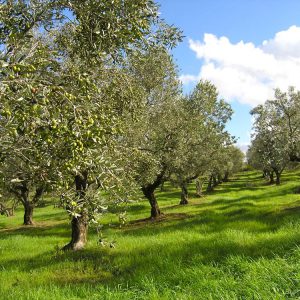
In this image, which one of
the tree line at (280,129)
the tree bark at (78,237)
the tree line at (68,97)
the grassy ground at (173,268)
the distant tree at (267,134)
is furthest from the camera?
the distant tree at (267,134)

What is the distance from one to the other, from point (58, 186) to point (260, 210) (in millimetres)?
20545

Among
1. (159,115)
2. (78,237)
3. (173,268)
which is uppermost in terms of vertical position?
(159,115)

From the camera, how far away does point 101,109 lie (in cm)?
823

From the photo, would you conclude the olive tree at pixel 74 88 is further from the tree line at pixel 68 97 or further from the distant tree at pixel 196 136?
the distant tree at pixel 196 136

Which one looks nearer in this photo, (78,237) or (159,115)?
(78,237)

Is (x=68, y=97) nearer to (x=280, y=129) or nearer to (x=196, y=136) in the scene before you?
(x=196, y=136)

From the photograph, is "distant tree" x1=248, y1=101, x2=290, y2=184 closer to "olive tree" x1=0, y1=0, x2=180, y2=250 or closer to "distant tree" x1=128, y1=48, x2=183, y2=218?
"distant tree" x1=128, y1=48, x2=183, y2=218

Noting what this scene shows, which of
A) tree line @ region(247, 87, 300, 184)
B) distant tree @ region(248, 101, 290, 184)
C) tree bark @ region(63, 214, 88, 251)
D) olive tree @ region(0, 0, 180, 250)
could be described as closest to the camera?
olive tree @ region(0, 0, 180, 250)

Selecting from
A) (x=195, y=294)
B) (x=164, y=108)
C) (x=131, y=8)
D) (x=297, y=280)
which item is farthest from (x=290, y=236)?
(x=164, y=108)

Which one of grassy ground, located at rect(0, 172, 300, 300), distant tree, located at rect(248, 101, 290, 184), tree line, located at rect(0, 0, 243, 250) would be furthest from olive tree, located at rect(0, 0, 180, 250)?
distant tree, located at rect(248, 101, 290, 184)

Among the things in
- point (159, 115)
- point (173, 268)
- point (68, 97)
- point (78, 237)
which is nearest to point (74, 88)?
point (68, 97)

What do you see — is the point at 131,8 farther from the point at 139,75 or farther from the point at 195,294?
the point at 139,75

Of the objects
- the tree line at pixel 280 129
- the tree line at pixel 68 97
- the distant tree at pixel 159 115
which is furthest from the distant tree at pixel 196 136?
the tree line at pixel 68 97

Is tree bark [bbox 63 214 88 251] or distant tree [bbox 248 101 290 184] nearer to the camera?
tree bark [bbox 63 214 88 251]
